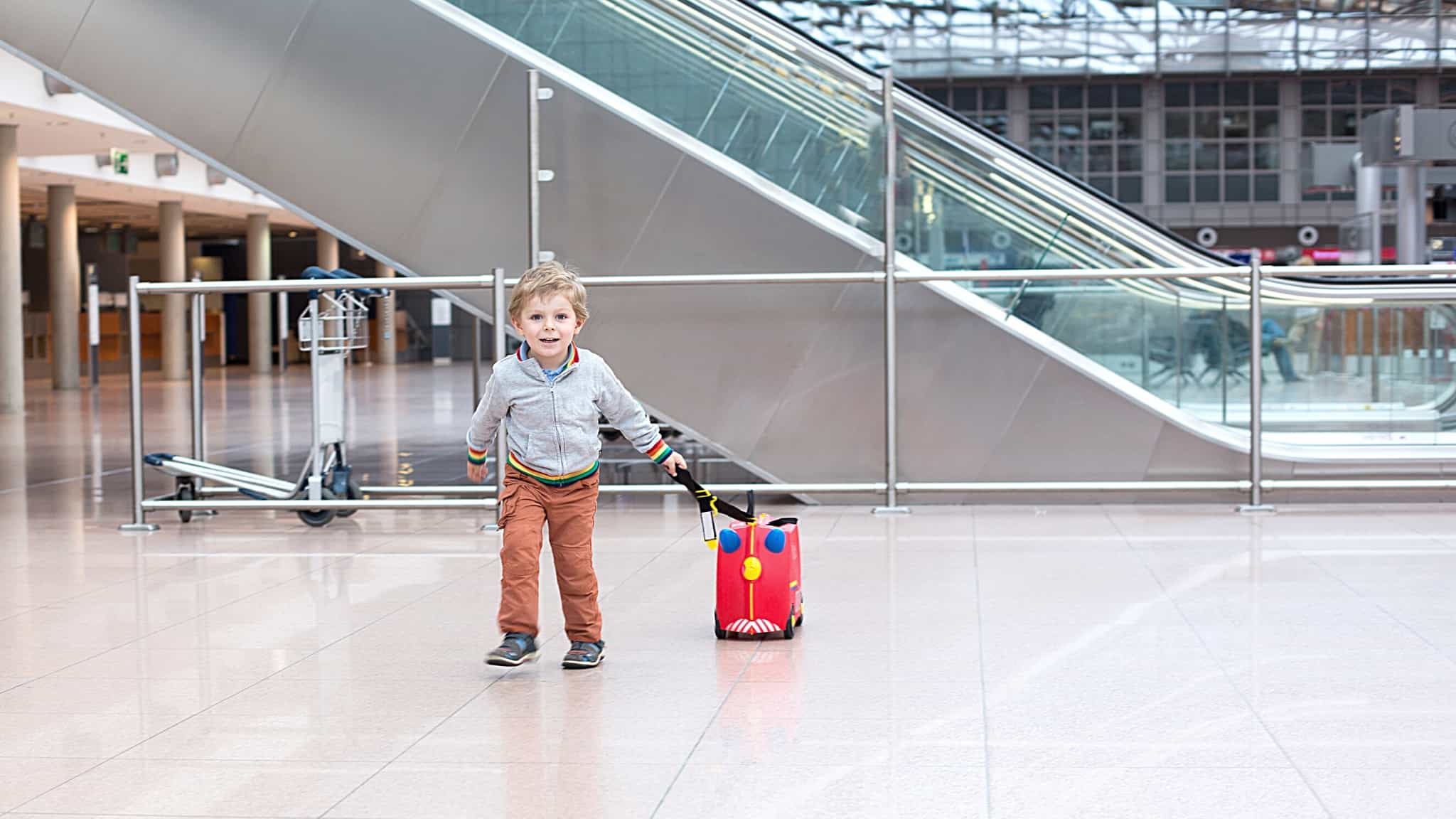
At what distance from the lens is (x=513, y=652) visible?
559cm

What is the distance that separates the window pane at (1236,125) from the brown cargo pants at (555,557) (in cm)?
4504

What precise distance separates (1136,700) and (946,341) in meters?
5.50

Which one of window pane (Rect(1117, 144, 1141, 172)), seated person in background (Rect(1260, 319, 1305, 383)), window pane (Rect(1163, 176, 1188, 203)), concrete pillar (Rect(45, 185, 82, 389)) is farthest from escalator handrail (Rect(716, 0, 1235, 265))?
window pane (Rect(1163, 176, 1188, 203))

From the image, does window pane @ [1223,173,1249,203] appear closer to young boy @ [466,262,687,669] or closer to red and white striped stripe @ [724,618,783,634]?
red and white striped stripe @ [724,618,783,634]

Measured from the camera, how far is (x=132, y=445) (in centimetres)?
944

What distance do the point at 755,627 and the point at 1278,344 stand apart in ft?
18.8

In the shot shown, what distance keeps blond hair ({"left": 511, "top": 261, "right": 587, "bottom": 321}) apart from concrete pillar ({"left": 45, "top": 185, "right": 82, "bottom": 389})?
3113 cm

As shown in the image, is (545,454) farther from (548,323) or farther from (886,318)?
(886,318)

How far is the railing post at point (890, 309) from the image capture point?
990cm

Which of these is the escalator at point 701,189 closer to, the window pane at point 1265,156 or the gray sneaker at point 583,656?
the gray sneaker at point 583,656

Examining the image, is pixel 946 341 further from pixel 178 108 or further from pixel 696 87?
pixel 178 108

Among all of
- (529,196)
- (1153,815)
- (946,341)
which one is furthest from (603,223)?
(1153,815)

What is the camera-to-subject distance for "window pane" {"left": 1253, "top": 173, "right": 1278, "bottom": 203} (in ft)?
157

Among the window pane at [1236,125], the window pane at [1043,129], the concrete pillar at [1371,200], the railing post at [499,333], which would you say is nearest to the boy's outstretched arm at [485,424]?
the railing post at [499,333]
